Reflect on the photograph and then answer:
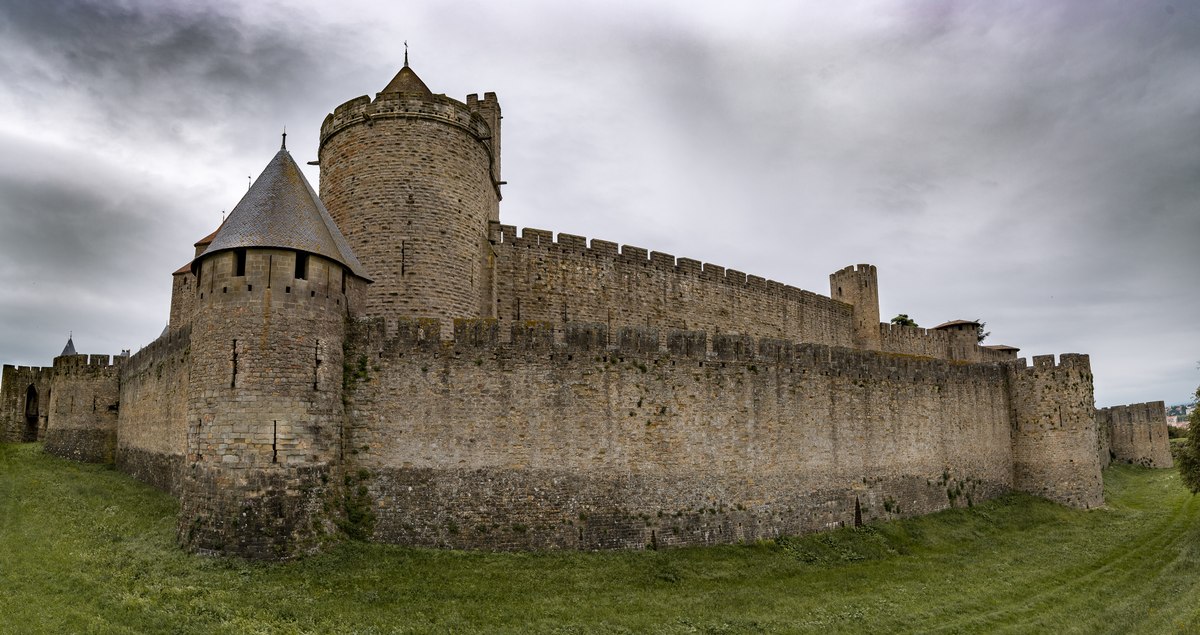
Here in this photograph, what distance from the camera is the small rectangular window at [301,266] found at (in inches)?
557

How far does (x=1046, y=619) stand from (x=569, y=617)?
9.29 meters

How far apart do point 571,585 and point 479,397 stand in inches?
165

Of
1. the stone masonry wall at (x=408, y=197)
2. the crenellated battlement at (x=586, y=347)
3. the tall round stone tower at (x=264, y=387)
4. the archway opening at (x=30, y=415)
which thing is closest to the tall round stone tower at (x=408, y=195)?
the stone masonry wall at (x=408, y=197)

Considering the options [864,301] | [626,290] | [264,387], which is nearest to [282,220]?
[264,387]

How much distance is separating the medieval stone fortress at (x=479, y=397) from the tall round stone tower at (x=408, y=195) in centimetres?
7

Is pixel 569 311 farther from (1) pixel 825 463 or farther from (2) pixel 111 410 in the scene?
(2) pixel 111 410

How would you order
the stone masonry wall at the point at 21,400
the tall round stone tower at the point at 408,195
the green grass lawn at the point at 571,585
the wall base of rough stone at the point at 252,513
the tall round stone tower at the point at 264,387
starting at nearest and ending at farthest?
1. the green grass lawn at the point at 571,585
2. the wall base of rough stone at the point at 252,513
3. the tall round stone tower at the point at 264,387
4. the tall round stone tower at the point at 408,195
5. the stone masonry wall at the point at 21,400

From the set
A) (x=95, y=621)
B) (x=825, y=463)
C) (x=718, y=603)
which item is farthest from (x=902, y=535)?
(x=95, y=621)

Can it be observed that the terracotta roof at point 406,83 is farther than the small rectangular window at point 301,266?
Yes

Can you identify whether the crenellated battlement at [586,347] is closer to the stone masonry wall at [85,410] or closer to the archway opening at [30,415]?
the stone masonry wall at [85,410]

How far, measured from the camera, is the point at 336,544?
13.6 meters

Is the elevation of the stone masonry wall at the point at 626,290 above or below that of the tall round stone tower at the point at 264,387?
above

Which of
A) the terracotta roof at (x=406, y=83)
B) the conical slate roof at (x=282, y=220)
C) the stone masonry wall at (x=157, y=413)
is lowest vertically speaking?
the stone masonry wall at (x=157, y=413)

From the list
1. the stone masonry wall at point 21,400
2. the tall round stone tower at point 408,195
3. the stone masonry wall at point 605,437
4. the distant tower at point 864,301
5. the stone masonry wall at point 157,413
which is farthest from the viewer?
the distant tower at point 864,301
